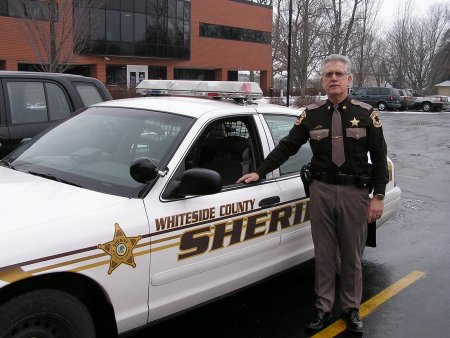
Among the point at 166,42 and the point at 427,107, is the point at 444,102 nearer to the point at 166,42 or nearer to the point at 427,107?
the point at 427,107

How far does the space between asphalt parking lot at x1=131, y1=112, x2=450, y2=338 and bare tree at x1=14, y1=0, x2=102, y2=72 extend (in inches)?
543

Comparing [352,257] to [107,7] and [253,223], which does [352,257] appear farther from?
[107,7]

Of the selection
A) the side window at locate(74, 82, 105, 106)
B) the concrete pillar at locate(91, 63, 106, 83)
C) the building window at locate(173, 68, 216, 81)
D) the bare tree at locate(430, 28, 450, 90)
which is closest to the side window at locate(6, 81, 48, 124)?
the side window at locate(74, 82, 105, 106)

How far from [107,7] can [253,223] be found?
1311 inches

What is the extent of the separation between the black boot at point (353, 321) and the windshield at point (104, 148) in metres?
1.78

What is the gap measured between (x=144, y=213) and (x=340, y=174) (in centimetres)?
142

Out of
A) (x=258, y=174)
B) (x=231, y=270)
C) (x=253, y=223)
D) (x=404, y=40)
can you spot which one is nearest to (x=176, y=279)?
(x=231, y=270)

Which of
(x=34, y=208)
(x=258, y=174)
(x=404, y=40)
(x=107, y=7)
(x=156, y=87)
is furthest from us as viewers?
(x=404, y=40)

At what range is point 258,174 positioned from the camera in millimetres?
3438

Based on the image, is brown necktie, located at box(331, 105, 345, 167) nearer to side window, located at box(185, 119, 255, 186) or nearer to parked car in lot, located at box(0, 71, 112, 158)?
side window, located at box(185, 119, 255, 186)

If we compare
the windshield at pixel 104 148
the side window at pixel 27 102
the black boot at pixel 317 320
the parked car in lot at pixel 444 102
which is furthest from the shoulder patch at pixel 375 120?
the parked car in lot at pixel 444 102

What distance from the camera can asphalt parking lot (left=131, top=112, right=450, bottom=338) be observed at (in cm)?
354

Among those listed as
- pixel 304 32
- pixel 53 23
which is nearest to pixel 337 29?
pixel 304 32

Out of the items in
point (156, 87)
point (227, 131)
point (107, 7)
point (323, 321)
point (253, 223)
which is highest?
point (107, 7)
